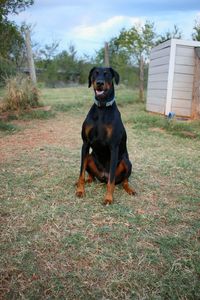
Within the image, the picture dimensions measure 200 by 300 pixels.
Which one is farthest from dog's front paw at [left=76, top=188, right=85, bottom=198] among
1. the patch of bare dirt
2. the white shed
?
the white shed

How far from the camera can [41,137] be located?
6.43 m

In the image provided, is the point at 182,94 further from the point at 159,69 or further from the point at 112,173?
the point at 112,173

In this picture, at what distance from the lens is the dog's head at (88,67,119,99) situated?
325 cm

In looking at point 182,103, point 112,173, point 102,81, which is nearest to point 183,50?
point 182,103

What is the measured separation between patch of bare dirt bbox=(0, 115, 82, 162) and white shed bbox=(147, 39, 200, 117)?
2544 millimetres

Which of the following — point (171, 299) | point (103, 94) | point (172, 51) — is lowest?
point (171, 299)

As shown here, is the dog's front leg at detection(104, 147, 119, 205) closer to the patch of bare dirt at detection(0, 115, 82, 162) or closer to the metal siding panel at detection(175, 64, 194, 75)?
the patch of bare dirt at detection(0, 115, 82, 162)

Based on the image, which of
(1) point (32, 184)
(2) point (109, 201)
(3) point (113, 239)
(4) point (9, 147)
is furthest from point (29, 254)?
(4) point (9, 147)

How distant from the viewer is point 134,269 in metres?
2.19

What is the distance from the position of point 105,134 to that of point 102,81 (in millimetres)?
539

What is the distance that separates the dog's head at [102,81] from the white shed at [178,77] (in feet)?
18.1

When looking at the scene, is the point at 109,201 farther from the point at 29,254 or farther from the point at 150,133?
the point at 150,133

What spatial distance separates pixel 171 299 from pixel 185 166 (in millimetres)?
2905

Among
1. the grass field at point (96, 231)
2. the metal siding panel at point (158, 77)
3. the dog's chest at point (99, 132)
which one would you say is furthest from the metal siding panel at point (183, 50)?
the dog's chest at point (99, 132)
